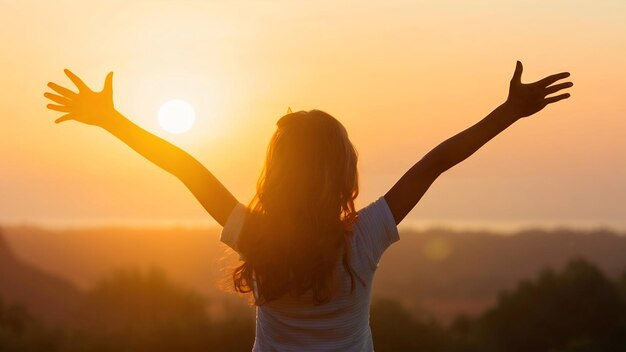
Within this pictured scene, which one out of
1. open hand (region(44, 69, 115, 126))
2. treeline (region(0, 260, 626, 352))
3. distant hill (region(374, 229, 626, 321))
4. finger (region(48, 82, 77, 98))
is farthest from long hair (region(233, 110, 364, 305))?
distant hill (region(374, 229, 626, 321))

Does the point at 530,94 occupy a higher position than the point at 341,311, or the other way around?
the point at 530,94

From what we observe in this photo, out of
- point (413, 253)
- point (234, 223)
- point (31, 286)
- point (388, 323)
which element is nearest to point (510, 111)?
point (234, 223)

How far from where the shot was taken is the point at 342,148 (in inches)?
134

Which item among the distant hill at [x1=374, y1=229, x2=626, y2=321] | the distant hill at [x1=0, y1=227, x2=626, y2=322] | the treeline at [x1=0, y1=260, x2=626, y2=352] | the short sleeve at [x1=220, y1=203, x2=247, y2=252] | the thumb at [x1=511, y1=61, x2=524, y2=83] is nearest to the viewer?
the short sleeve at [x1=220, y1=203, x2=247, y2=252]

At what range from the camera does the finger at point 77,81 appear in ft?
12.6

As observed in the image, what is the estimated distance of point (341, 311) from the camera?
339 centimetres

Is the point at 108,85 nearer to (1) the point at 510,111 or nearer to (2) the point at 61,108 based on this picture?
(2) the point at 61,108

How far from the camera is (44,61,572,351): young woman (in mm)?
3369

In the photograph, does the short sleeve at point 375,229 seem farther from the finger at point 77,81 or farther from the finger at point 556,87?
the finger at point 77,81

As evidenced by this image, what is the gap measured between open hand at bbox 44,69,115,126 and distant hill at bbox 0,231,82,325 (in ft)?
84.0

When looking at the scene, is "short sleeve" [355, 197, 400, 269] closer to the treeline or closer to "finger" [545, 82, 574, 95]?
"finger" [545, 82, 574, 95]

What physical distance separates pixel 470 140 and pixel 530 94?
35 centimetres

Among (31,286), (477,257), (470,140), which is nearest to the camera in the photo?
(470,140)

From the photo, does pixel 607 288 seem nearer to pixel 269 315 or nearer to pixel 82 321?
pixel 82 321
